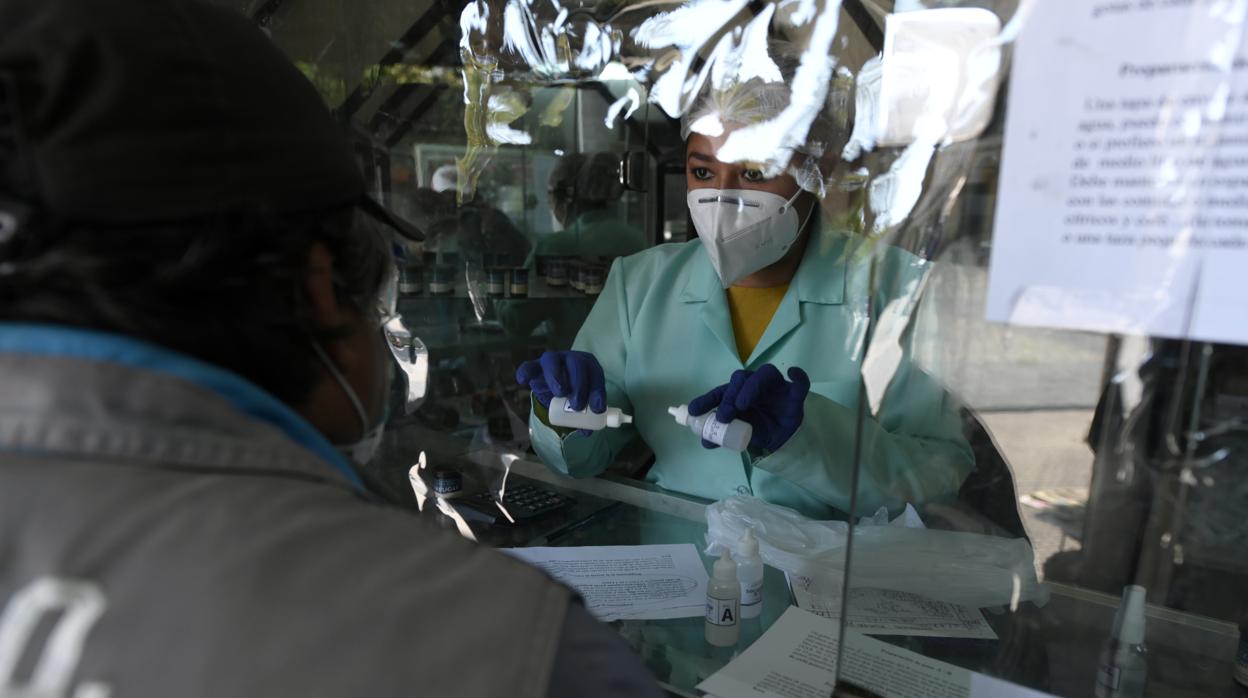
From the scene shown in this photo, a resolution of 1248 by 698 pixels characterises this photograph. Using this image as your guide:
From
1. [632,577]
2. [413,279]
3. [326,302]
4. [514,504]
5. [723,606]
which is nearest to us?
[326,302]

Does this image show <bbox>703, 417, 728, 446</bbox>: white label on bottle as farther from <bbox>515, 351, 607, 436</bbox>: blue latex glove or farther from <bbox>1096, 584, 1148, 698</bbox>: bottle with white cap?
<bbox>1096, 584, 1148, 698</bbox>: bottle with white cap

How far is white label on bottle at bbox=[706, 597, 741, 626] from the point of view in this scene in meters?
0.82

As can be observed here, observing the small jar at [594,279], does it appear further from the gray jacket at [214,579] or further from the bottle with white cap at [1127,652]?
the gray jacket at [214,579]

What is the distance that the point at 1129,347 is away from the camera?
1.63 feet

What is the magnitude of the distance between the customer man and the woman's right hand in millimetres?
734

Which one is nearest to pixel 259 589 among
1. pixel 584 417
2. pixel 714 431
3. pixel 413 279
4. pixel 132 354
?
pixel 132 354

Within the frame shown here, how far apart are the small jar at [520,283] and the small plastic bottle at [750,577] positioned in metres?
1.71

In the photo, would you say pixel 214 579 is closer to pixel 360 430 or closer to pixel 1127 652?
pixel 360 430

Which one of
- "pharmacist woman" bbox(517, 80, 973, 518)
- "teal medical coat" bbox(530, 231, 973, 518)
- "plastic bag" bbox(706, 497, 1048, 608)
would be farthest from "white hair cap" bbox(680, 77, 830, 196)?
"plastic bag" bbox(706, 497, 1048, 608)

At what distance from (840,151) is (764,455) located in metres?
0.68

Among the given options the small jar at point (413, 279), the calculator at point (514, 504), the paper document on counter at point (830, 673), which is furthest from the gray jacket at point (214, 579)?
the small jar at point (413, 279)

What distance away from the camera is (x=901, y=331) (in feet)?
2.10

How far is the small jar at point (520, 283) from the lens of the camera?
8.13 ft

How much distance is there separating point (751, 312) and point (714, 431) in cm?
53
